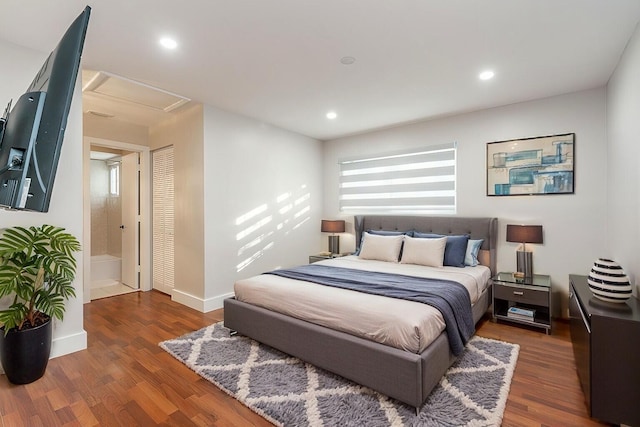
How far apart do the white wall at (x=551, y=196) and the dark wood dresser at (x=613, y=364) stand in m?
1.70

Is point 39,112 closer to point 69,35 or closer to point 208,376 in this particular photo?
point 69,35

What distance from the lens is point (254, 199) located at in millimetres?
4426

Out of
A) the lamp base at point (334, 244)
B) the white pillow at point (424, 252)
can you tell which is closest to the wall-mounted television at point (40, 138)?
the white pillow at point (424, 252)

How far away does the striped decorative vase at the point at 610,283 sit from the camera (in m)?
2.04

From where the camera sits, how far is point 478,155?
4.05 metres

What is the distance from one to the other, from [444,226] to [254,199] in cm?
266

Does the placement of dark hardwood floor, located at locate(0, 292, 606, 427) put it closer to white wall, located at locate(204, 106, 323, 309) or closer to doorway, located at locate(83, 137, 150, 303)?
white wall, located at locate(204, 106, 323, 309)

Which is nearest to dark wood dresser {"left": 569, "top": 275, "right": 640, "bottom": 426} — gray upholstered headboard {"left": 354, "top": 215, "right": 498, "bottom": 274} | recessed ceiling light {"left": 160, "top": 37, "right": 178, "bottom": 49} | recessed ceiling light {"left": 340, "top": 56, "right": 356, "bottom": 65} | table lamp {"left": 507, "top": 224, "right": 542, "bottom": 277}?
table lamp {"left": 507, "top": 224, "right": 542, "bottom": 277}

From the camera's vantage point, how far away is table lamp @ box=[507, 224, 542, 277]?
3428 millimetres

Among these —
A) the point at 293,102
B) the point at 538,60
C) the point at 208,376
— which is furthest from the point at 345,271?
the point at 538,60

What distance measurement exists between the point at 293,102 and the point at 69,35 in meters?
2.84

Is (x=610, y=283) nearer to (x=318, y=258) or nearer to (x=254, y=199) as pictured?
(x=318, y=258)

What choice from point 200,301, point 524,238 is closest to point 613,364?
point 524,238

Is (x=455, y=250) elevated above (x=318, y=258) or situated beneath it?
elevated above
